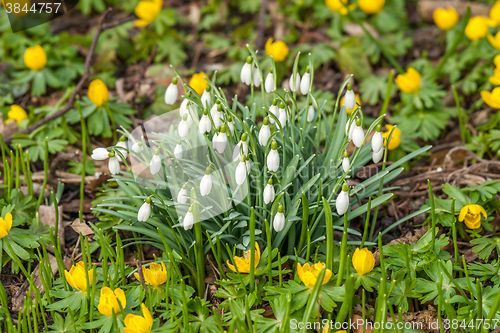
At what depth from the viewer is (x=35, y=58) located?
3469 millimetres

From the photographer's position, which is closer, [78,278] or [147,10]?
[78,278]

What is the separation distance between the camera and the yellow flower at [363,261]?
1847 millimetres

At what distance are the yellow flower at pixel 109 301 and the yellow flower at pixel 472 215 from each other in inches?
67.4

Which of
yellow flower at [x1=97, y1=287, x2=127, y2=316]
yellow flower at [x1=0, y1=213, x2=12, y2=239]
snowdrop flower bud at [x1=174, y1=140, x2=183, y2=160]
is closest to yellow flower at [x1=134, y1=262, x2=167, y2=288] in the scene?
yellow flower at [x1=97, y1=287, x2=127, y2=316]

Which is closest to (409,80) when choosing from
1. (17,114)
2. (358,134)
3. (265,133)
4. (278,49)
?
(278,49)

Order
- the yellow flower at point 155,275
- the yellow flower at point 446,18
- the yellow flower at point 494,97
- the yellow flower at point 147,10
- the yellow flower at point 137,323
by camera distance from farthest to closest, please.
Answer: the yellow flower at point 147,10 < the yellow flower at point 446,18 < the yellow flower at point 494,97 < the yellow flower at point 155,275 < the yellow flower at point 137,323

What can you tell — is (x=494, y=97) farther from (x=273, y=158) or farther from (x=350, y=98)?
(x=273, y=158)

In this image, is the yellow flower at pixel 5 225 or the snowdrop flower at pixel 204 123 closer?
the snowdrop flower at pixel 204 123

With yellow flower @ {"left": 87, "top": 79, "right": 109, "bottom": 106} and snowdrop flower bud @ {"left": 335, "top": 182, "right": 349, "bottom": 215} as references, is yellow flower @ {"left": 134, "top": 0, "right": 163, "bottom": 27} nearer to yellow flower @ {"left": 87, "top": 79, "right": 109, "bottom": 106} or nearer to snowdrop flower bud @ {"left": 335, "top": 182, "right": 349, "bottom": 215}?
yellow flower @ {"left": 87, "top": 79, "right": 109, "bottom": 106}

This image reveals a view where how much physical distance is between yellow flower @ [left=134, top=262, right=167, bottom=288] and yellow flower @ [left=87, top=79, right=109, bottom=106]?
1.52 meters

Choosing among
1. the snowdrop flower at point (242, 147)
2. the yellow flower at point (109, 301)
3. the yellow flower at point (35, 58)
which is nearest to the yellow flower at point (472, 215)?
the snowdrop flower at point (242, 147)

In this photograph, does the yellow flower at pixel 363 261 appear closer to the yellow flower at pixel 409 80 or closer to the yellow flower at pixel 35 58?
the yellow flower at pixel 409 80

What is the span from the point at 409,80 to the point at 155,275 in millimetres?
2323

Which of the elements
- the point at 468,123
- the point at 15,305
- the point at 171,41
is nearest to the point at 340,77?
the point at 468,123
